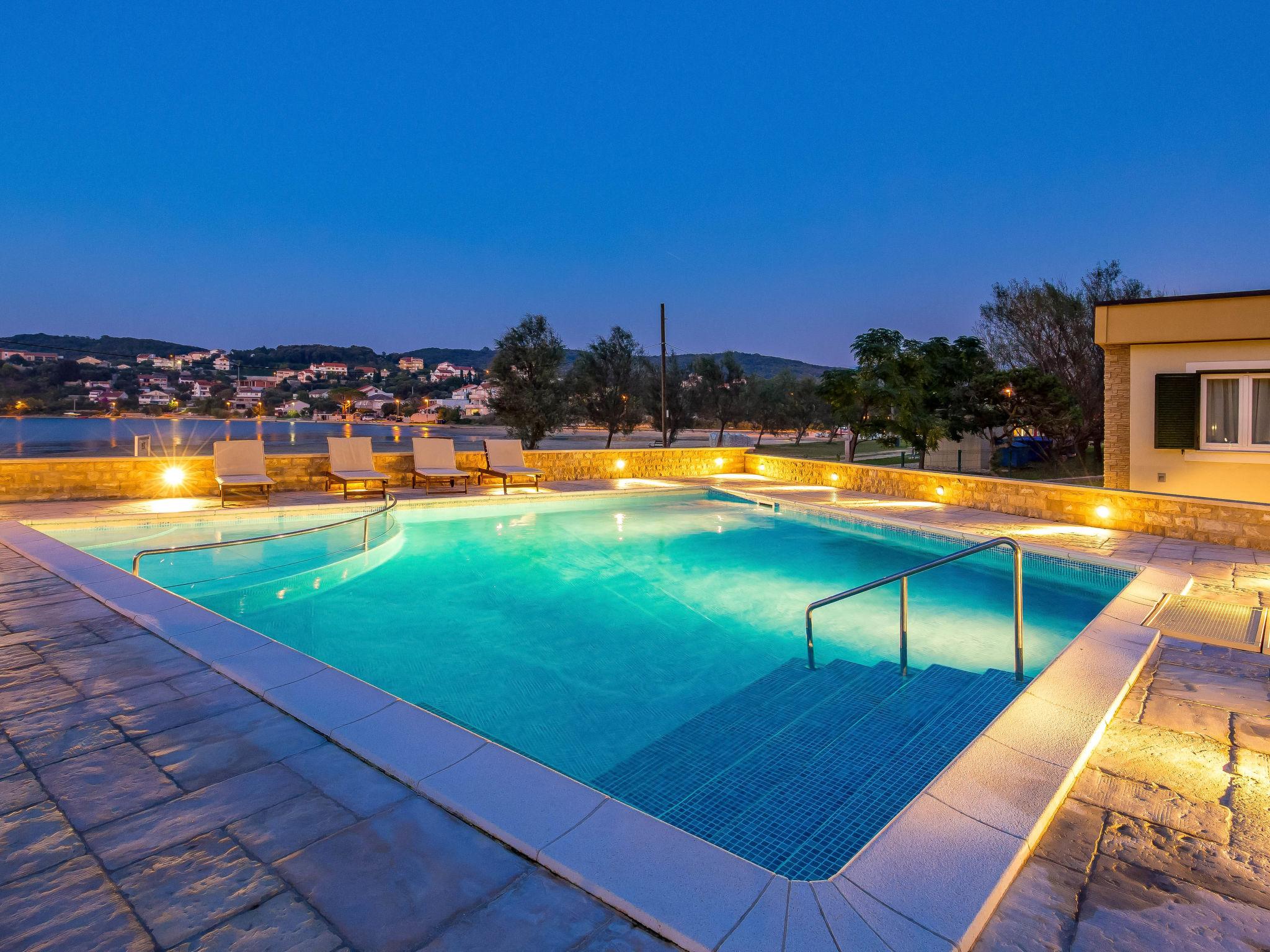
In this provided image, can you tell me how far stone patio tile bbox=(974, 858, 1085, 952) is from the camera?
165 centimetres

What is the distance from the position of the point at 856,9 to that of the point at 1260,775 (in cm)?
3448

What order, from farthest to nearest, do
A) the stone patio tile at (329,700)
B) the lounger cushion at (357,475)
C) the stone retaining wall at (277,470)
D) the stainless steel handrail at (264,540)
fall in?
the lounger cushion at (357,475) < the stone retaining wall at (277,470) < the stainless steel handrail at (264,540) < the stone patio tile at (329,700)

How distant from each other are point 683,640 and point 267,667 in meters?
3.18

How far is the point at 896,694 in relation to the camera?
4.00 metres

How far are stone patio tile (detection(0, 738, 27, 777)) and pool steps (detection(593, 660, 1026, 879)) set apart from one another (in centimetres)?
236

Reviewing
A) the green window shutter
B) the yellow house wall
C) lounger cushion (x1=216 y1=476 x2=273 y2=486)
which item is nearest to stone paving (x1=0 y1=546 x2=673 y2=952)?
lounger cushion (x1=216 y1=476 x2=273 y2=486)

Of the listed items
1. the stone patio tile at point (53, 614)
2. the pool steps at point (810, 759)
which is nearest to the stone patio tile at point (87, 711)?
the stone patio tile at point (53, 614)

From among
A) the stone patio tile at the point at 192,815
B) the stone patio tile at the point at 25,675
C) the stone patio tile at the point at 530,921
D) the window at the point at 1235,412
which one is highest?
the window at the point at 1235,412

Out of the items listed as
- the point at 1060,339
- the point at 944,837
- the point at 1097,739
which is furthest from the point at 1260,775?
the point at 1060,339

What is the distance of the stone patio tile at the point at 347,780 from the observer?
2209mm

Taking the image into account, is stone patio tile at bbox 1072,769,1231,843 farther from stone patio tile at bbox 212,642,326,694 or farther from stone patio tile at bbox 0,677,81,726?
stone patio tile at bbox 0,677,81,726

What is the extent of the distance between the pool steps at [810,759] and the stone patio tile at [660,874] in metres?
0.62

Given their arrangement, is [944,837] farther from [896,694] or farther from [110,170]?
[110,170]

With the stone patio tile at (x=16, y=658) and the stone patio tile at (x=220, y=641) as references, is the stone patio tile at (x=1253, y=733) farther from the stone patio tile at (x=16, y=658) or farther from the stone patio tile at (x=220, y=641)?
the stone patio tile at (x=16, y=658)
